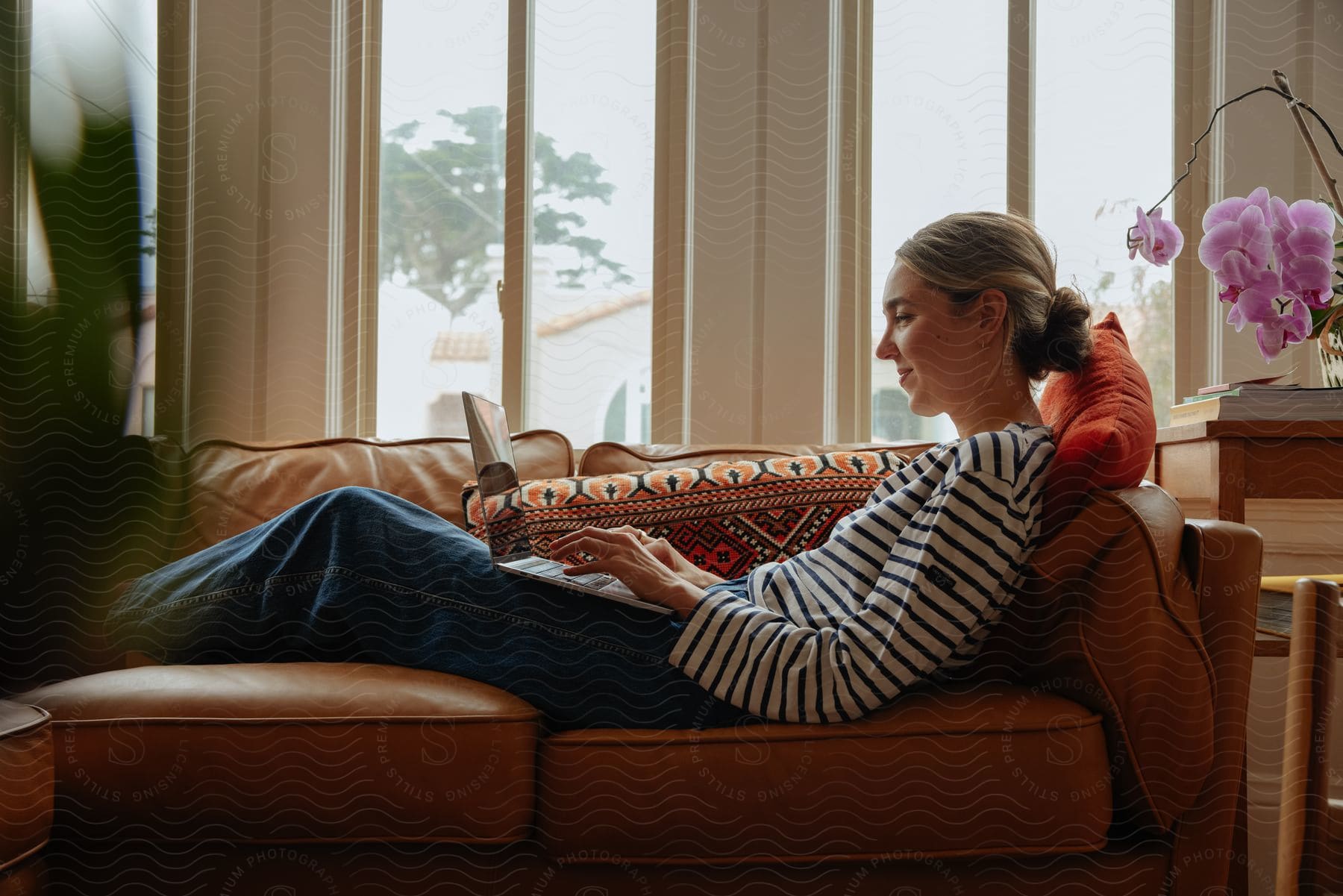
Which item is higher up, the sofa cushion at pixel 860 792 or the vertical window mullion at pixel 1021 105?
the vertical window mullion at pixel 1021 105

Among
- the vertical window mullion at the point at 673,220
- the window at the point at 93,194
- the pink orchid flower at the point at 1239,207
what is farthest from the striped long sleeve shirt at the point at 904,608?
the vertical window mullion at the point at 673,220

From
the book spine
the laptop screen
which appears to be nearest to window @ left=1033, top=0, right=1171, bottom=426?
the book spine

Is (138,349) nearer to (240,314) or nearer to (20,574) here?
(20,574)

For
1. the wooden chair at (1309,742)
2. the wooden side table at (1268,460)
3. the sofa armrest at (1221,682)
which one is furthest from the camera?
the wooden side table at (1268,460)

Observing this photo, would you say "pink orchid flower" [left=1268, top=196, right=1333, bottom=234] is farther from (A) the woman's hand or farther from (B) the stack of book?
(A) the woman's hand

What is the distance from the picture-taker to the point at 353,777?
0.83 m

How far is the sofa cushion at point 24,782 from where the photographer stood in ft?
2.42

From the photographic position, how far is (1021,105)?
1.96 metres

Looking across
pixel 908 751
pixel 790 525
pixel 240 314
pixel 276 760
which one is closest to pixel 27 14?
pixel 276 760

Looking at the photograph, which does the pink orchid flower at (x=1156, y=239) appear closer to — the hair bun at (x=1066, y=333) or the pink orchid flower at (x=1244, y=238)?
the pink orchid flower at (x=1244, y=238)

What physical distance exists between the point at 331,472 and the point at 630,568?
2.47 ft

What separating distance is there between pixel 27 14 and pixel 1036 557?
0.85 m

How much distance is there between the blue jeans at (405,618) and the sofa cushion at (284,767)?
0.30 feet

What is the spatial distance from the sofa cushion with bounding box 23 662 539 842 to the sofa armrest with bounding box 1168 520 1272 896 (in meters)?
0.64
